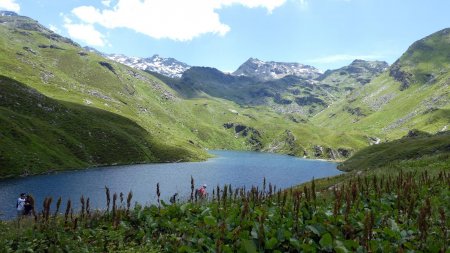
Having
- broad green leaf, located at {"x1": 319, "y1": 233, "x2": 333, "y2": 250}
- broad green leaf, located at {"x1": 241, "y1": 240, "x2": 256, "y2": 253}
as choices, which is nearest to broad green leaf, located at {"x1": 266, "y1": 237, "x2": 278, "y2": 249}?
broad green leaf, located at {"x1": 241, "y1": 240, "x2": 256, "y2": 253}

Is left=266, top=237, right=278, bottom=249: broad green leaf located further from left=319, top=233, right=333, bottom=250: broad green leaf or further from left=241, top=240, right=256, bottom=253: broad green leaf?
left=319, top=233, right=333, bottom=250: broad green leaf

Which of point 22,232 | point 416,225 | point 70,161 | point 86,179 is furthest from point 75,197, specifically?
point 416,225

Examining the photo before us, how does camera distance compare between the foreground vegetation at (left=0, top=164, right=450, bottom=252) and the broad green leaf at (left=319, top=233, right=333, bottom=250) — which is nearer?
the broad green leaf at (left=319, top=233, right=333, bottom=250)

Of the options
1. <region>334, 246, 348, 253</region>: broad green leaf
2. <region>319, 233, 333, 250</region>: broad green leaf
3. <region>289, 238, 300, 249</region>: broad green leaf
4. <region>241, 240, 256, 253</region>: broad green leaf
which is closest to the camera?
<region>334, 246, 348, 253</region>: broad green leaf

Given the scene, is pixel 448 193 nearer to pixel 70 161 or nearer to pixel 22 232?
pixel 22 232

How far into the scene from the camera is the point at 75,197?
101m

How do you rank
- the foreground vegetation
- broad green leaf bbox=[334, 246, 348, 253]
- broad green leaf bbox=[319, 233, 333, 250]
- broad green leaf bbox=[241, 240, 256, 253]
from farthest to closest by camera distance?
Result: the foreground vegetation, broad green leaf bbox=[319, 233, 333, 250], broad green leaf bbox=[241, 240, 256, 253], broad green leaf bbox=[334, 246, 348, 253]

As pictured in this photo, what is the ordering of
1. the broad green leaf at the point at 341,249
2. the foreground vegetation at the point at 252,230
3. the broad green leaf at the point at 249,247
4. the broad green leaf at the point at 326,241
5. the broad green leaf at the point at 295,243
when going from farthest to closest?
the foreground vegetation at the point at 252,230, the broad green leaf at the point at 295,243, the broad green leaf at the point at 326,241, the broad green leaf at the point at 249,247, the broad green leaf at the point at 341,249

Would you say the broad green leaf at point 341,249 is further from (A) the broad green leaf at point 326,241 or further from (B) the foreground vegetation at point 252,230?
(A) the broad green leaf at point 326,241

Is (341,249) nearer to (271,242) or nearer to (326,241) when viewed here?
(326,241)

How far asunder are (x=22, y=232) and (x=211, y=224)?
6893 millimetres

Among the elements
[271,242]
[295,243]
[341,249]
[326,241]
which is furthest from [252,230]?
[341,249]

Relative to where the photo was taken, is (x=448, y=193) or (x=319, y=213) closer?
(x=319, y=213)

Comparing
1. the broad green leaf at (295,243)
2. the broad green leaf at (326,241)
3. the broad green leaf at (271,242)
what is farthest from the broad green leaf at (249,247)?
the broad green leaf at (326,241)
